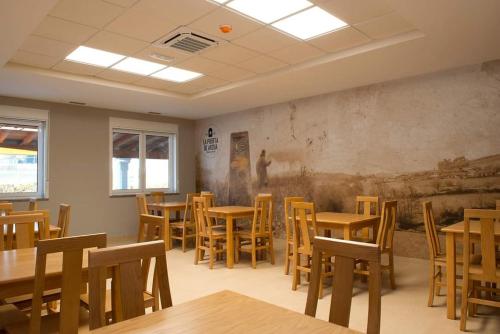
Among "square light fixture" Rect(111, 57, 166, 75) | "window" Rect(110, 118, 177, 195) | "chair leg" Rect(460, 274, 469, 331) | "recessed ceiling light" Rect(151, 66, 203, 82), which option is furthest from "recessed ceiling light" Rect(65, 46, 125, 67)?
"chair leg" Rect(460, 274, 469, 331)

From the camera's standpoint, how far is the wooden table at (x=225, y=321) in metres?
1.13

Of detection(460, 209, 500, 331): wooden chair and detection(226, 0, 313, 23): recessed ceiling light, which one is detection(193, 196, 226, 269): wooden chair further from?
detection(460, 209, 500, 331): wooden chair

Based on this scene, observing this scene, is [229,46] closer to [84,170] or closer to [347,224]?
[347,224]

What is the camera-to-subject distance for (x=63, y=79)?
491 centimetres

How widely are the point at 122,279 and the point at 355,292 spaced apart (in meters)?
2.86

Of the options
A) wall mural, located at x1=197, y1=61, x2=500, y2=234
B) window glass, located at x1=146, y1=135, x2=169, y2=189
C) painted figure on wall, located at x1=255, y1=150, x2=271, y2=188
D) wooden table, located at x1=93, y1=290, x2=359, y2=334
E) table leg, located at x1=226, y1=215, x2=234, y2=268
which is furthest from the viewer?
window glass, located at x1=146, y1=135, x2=169, y2=189

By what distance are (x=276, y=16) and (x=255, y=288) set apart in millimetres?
2752

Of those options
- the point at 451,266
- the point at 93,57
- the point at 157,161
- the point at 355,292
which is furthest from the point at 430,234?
the point at 157,161

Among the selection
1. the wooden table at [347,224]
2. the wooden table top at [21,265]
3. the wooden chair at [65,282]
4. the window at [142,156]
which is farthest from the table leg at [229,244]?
the window at [142,156]

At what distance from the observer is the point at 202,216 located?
4.87 meters

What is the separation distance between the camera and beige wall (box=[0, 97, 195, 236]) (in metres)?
6.27

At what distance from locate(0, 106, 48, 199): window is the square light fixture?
7.67ft

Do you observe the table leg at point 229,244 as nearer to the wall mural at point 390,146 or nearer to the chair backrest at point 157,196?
the wall mural at point 390,146

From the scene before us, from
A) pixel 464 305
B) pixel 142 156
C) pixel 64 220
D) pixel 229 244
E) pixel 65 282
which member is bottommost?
pixel 464 305
